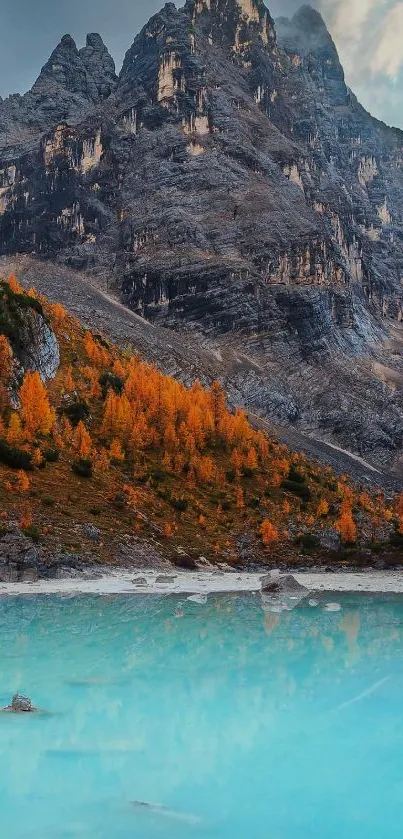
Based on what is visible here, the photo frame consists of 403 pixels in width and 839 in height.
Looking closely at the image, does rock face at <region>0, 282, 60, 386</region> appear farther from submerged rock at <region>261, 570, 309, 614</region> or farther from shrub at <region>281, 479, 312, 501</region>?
submerged rock at <region>261, 570, 309, 614</region>

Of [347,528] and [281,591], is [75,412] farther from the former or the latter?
[281,591]

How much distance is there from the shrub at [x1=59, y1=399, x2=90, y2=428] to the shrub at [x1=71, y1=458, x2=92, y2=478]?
8704 mm

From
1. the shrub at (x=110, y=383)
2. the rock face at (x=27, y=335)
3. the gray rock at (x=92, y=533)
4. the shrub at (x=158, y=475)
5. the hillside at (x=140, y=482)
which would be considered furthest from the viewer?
the shrub at (x=110, y=383)

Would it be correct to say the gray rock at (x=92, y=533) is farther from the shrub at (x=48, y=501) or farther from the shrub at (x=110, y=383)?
the shrub at (x=110, y=383)

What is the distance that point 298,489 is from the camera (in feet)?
227

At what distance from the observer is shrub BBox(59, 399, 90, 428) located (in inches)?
2564

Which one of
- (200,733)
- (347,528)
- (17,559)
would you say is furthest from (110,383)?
(200,733)

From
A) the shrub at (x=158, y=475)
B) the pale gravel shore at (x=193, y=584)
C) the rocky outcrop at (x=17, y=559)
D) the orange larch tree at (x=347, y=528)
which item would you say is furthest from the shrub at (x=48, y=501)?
the orange larch tree at (x=347, y=528)

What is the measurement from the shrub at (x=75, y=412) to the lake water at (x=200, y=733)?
122 ft

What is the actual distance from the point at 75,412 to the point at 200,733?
52.1 m

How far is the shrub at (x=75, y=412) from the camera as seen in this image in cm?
6512

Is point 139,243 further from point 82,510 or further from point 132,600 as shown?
point 132,600

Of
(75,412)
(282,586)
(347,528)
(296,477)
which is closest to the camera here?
(282,586)

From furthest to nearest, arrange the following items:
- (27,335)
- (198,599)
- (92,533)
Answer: (27,335)
(92,533)
(198,599)
